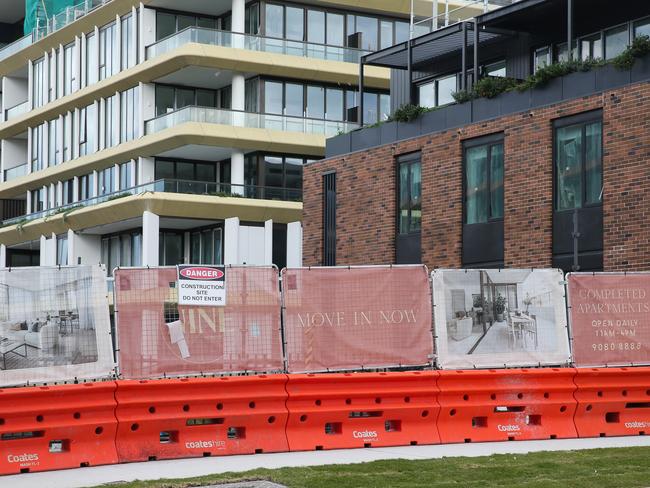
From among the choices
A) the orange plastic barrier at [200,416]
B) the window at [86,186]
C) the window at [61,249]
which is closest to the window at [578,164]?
the orange plastic barrier at [200,416]

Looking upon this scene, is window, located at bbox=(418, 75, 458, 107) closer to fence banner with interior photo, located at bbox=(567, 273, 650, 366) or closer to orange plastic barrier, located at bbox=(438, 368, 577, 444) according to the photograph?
fence banner with interior photo, located at bbox=(567, 273, 650, 366)

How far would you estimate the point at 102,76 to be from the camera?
196 feet

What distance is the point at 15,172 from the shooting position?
226 ft

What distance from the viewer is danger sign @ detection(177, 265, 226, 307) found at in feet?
49.9

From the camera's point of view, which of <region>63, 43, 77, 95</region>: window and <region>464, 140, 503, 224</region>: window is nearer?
<region>464, 140, 503, 224</region>: window

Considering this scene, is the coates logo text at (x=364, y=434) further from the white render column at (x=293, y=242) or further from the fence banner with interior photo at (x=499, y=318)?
the white render column at (x=293, y=242)

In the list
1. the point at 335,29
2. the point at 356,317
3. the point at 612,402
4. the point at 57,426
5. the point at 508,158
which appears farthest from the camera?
the point at 335,29

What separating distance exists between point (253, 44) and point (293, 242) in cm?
915

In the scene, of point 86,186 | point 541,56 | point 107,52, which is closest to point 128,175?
point 86,186

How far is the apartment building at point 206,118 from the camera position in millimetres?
53062

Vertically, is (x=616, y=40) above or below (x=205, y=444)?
above

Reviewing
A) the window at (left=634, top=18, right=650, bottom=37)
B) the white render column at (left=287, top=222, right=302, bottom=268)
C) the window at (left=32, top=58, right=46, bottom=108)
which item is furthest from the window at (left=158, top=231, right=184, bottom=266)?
the window at (left=634, top=18, right=650, bottom=37)

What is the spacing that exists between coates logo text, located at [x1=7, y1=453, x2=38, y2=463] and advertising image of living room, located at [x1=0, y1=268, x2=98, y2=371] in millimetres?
1210

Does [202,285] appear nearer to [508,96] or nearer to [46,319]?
[46,319]
